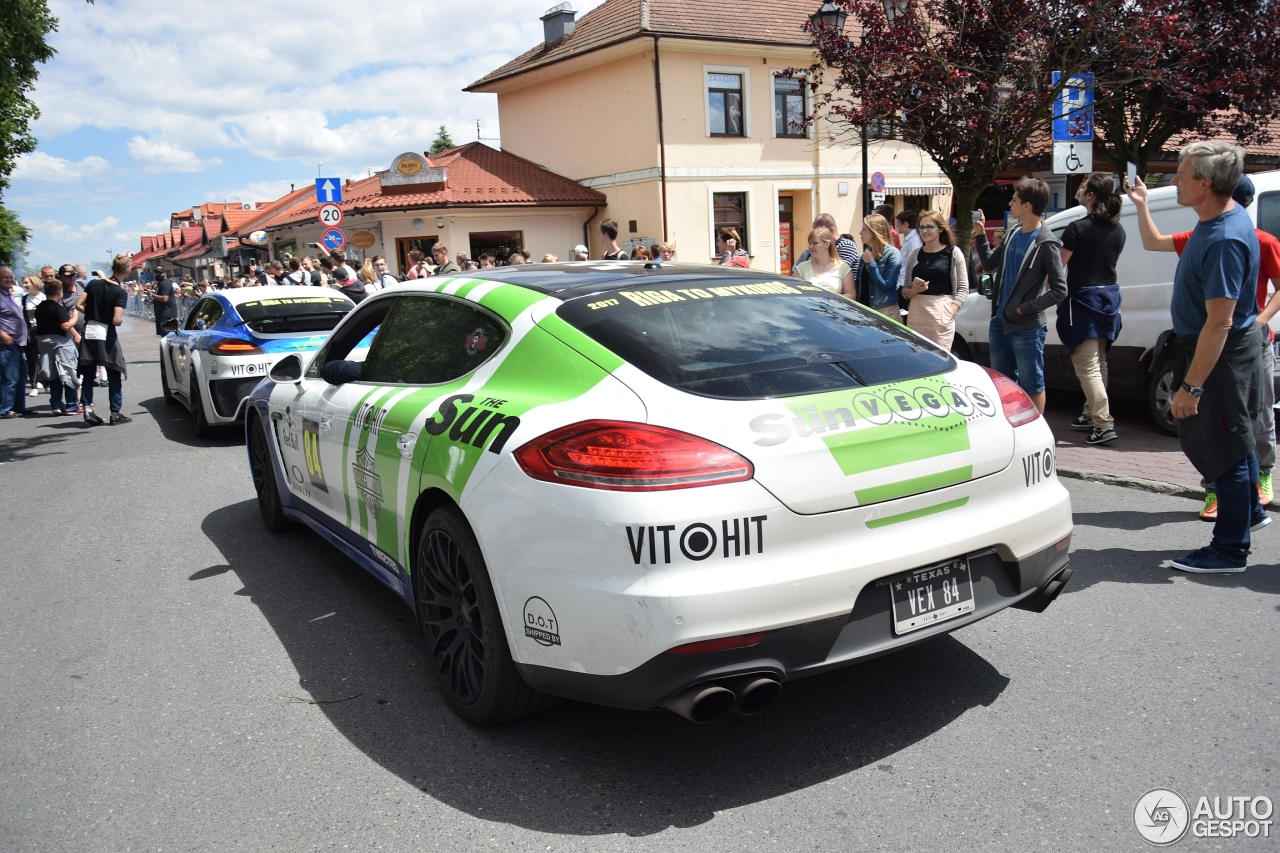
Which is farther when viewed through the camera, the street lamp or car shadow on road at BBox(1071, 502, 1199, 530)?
the street lamp

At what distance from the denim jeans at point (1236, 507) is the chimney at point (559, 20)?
1145 inches

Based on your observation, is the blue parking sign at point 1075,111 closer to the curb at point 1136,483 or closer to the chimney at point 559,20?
the curb at point 1136,483

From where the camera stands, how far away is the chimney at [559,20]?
2986 cm

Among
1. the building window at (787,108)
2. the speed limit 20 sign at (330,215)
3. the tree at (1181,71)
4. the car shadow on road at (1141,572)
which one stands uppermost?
the building window at (787,108)

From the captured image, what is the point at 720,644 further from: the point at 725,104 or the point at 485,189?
the point at 485,189

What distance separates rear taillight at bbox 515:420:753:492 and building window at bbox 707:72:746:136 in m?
25.9

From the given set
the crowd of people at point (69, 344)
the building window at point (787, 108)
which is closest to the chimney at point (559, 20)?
the building window at point (787, 108)

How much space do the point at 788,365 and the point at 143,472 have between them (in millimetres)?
7084

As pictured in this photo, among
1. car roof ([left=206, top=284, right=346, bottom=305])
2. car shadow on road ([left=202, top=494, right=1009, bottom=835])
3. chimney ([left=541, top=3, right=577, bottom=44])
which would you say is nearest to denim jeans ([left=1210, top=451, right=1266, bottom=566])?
car shadow on road ([left=202, top=494, right=1009, bottom=835])

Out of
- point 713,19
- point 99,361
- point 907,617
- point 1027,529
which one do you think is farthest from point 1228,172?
point 713,19

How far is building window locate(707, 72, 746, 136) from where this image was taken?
88.5 ft

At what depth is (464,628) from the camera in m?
3.21

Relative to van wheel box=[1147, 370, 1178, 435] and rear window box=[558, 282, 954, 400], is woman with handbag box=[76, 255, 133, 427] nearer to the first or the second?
rear window box=[558, 282, 954, 400]

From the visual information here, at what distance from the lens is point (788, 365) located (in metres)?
3.00
